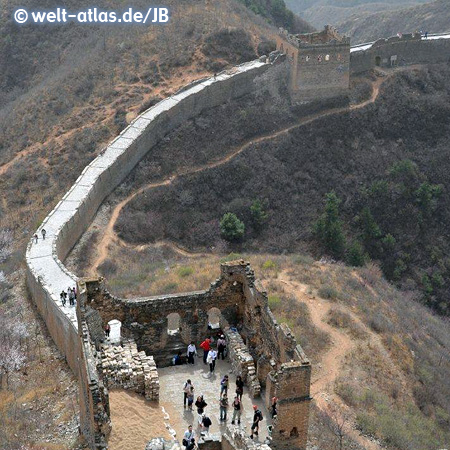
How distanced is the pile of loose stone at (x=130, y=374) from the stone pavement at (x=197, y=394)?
706 mm

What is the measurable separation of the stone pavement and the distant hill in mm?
120216

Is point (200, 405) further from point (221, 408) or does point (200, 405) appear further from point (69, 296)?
point (69, 296)

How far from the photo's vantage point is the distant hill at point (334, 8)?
14725 centimetres

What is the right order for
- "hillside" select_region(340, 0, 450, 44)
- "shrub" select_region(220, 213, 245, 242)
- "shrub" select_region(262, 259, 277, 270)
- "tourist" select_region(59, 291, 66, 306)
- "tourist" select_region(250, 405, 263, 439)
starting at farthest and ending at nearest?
"hillside" select_region(340, 0, 450, 44), "shrub" select_region(220, 213, 245, 242), "shrub" select_region(262, 259, 277, 270), "tourist" select_region(59, 291, 66, 306), "tourist" select_region(250, 405, 263, 439)

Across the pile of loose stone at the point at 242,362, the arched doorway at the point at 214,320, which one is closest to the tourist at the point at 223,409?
the pile of loose stone at the point at 242,362

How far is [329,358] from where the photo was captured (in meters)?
27.8

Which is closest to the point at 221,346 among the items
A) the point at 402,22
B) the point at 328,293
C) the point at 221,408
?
the point at 221,408

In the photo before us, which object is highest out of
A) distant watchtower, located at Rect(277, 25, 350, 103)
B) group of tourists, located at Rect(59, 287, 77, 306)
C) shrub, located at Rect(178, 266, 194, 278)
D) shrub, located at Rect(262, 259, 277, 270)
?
distant watchtower, located at Rect(277, 25, 350, 103)

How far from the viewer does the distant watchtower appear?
53531 mm

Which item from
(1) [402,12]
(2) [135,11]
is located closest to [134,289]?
(2) [135,11]

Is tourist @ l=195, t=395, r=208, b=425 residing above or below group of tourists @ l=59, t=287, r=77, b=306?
above

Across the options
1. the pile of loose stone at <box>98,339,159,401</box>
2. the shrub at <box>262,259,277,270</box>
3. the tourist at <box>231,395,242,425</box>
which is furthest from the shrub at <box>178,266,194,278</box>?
the tourist at <box>231,395,242,425</box>

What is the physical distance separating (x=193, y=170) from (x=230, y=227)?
238 inches

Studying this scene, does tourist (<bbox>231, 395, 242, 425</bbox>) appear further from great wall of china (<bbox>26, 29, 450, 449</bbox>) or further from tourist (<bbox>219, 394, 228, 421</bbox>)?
great wall of china (<bbox>26, 29, 450, 449</bbox>)
